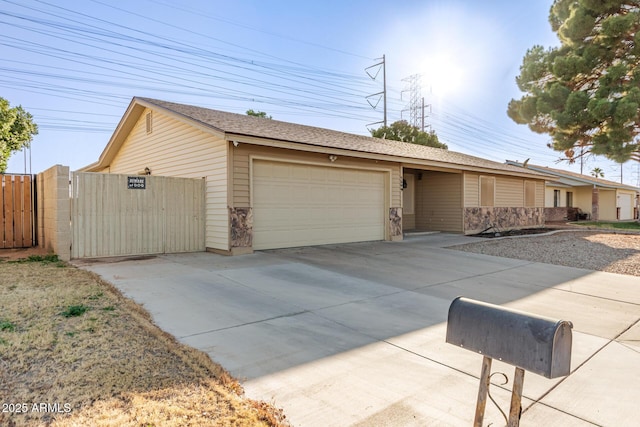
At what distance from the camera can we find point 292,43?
2200 centimetres

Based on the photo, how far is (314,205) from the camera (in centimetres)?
1078

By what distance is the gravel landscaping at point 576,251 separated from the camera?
338 inches

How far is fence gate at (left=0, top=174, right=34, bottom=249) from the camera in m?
9.59

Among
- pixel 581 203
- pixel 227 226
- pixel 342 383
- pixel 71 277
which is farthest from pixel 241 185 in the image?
pixel 581 203

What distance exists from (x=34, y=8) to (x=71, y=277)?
601 inches

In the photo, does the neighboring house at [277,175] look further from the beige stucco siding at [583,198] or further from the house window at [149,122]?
the beige stucco siding at [583,198]

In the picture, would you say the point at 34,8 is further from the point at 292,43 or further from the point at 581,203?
the point at 581,203

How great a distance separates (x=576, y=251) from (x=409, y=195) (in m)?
7.91

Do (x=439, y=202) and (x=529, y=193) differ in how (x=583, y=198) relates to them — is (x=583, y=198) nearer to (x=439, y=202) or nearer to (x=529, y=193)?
(x=529, y=193)

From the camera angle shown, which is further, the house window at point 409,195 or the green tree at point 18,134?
the green tree at point 18,134

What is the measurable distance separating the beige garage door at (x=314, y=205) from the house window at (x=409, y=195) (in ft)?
16.3

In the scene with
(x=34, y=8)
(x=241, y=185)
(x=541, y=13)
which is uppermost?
(x=541, y=13)

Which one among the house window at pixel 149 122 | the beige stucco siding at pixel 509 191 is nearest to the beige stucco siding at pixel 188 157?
the house window at pixel 149 122

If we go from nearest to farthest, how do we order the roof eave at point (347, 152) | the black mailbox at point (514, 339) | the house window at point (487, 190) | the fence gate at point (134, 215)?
the black mailbox at point (514, 339) < the fence gate at point (134, 215) < the roof eave at point (347, 152) < the house window at point (487, 190)
